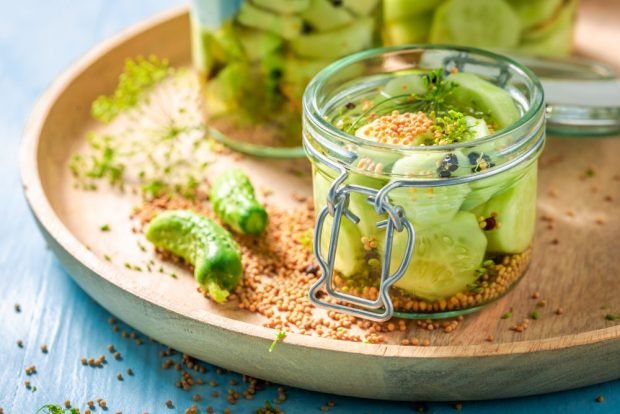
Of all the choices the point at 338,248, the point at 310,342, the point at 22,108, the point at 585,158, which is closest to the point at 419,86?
the point at 338,248

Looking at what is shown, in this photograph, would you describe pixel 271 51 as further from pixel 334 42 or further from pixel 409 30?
pixel 409 30

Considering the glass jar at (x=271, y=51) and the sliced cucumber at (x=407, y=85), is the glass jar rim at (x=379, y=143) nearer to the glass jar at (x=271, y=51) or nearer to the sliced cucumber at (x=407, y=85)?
the sliced cucumber at (x=407, y=85)

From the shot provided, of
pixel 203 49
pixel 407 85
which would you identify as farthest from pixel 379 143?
pixel 203 49

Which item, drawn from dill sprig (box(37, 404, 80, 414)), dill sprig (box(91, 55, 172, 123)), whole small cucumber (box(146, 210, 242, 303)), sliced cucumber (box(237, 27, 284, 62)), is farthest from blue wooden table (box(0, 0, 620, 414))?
sliced cucumber (box(237, 27, 284, 62))

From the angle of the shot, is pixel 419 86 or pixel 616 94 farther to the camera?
pixel 616 94

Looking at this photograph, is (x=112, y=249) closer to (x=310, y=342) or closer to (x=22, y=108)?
(x=310, y=342)

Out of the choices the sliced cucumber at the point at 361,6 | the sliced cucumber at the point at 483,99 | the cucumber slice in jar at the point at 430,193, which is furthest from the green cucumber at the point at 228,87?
the cucumber slice in jar at the point at 430,193

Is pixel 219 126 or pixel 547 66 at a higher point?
pixel 547 66
